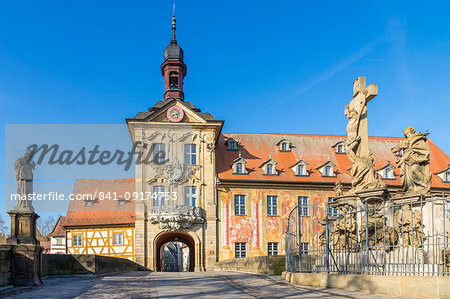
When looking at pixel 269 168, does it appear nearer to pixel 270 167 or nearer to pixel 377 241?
pixel 270 167

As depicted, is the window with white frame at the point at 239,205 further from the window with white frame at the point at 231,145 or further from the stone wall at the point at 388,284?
the stone wall at the point at 388,284

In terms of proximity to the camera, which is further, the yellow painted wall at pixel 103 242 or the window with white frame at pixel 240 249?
the yellow painted wall at pixel 103 242

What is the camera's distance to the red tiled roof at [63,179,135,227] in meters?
37.8

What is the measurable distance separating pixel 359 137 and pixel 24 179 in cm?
908

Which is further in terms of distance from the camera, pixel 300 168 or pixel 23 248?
pixel 300 168

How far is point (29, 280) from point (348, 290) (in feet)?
26.2

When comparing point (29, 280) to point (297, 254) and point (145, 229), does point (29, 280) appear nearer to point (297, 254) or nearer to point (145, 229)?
point (297, 254)

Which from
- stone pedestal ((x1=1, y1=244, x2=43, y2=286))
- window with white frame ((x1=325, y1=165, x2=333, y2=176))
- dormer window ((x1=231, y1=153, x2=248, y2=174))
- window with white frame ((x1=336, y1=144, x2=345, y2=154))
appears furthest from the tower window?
stone pedestal ((x1=1, y1=244, x2=43, y2=286))

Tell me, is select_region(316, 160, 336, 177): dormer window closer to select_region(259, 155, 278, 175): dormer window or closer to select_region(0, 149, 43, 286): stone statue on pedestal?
select_region(259, 155, 278, 175): dormer window

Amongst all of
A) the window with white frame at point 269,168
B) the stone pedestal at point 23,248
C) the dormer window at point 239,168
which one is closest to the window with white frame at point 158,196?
the dormer window at point 239,168

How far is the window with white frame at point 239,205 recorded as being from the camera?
36.1 m

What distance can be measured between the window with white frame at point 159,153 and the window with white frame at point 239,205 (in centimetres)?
584

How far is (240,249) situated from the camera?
3566 centimetres

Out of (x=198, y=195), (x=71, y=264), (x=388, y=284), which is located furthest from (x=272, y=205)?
(x=388, y=284)
